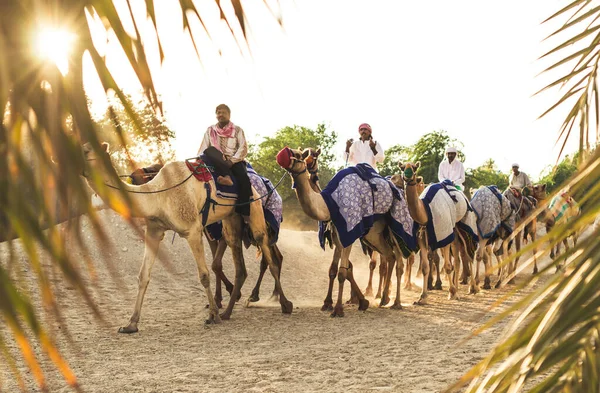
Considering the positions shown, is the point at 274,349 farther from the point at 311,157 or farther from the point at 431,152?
the point at 431,152

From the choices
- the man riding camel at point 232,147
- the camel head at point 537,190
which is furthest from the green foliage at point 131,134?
the camel head at point 537,190

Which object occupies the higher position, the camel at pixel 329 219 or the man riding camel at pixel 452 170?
the man riding camel at pixel 452 170

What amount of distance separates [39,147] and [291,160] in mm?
8013

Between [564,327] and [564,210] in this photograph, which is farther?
[564,210]

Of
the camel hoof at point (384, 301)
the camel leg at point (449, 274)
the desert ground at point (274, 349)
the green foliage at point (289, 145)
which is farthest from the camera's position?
the green foliage at point (289, 145)

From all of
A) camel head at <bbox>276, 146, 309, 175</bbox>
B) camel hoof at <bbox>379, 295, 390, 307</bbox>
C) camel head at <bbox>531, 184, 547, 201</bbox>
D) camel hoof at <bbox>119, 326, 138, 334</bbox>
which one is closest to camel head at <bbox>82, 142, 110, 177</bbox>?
camel head at <bbox>276, 146, 309, 175</bbox>

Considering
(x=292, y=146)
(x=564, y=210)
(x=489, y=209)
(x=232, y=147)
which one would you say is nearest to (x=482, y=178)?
(x=292, y=146)

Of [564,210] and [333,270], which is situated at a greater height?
[564,210]

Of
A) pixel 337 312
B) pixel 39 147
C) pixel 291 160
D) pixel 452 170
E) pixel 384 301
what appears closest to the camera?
pixel 39 147

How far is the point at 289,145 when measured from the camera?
42.9 metres

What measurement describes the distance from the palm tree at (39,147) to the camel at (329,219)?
7.87m

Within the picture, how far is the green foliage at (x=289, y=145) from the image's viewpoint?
41531 mm

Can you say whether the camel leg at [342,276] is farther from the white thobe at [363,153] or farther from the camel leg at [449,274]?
the camel leg at [449,274]

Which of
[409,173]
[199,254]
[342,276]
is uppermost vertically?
[409,173]
